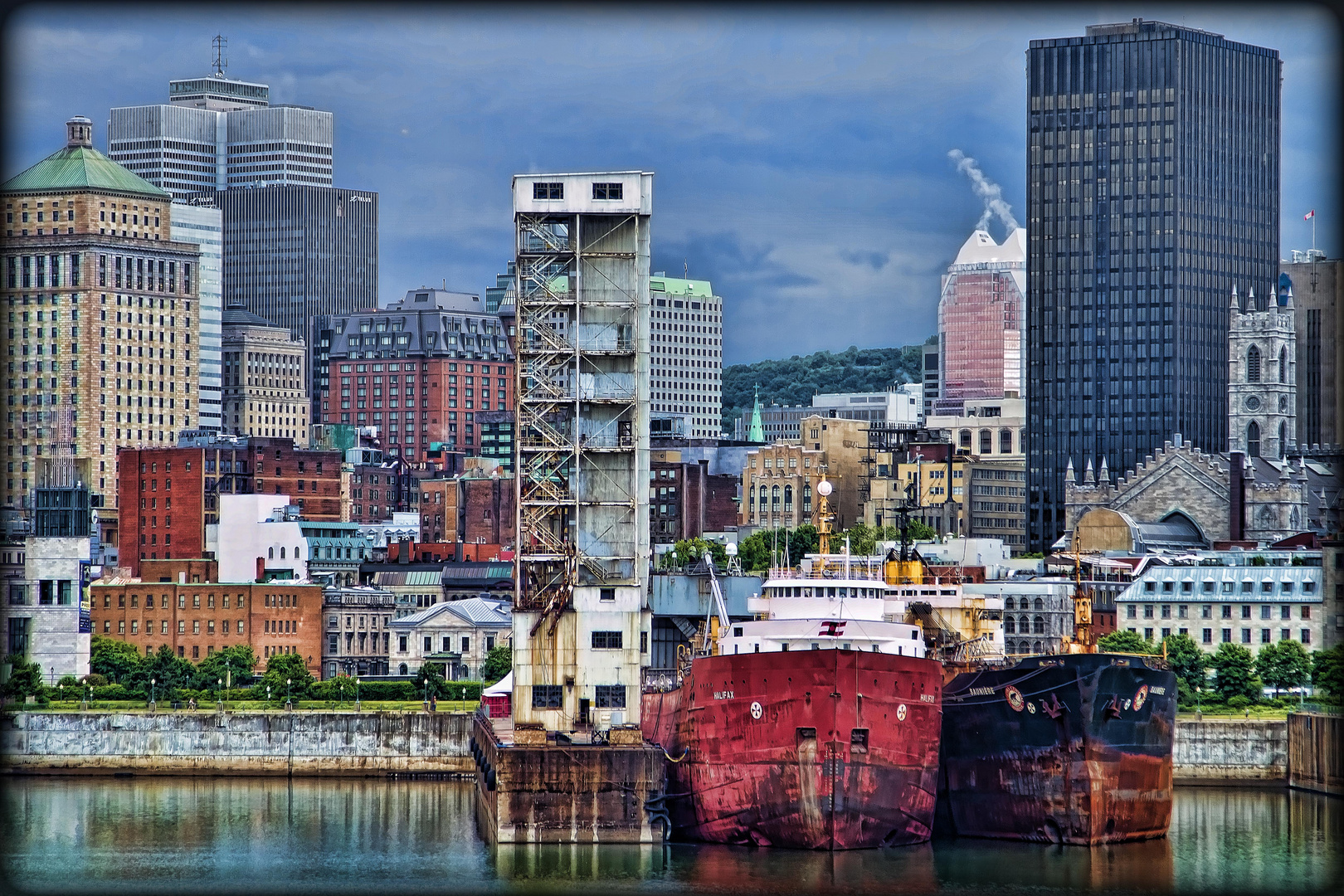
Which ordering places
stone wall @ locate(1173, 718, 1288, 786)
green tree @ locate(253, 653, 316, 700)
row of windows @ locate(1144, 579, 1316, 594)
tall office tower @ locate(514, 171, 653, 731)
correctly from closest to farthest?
tall office tower @ locate(514, 171, 653, 731)
stone wall @ locate(1173, 718, 1288, 786)
green tree @ locate(253, 653, 316, 700)
row of windows @ locate(1144, 579, 1316, 594)

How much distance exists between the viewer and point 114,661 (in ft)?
531

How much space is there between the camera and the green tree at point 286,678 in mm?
155625

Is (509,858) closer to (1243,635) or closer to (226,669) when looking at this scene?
(226,669)

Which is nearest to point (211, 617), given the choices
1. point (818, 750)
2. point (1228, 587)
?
point (1228, 587)

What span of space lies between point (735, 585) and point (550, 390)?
41968 millimetres

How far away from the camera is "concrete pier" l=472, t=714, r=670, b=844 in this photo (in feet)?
339

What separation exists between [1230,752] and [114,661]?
220 feet

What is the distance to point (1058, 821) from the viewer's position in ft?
359

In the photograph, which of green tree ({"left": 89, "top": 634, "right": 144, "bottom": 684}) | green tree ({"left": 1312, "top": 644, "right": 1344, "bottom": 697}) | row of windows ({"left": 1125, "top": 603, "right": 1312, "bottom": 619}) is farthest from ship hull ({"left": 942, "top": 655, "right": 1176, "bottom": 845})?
green tree ({"left": 89, "top": 634, "right": 144, "bottom": 684})

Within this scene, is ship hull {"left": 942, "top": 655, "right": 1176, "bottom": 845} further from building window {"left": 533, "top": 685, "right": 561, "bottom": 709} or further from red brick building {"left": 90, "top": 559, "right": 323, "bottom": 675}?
red brick building {"left": 90, "top": 559, "right": 323, "bottom": 675}

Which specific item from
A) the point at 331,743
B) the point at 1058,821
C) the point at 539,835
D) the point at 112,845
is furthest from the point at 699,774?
the point at 331,743

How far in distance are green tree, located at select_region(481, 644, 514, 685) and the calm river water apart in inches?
1385

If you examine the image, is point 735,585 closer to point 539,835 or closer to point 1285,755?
point 1285,755

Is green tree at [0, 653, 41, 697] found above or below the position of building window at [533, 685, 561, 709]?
below
